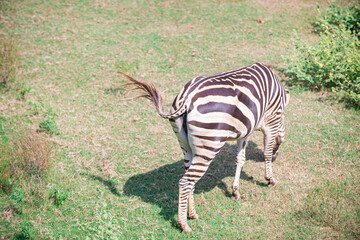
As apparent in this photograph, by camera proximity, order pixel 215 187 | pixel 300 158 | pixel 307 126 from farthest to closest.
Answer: pixel 307 126 < pixel 300 158 < pixel 215 187

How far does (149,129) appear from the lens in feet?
24.6

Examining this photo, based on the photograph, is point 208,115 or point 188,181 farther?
point 188,181

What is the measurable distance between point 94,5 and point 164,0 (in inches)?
124

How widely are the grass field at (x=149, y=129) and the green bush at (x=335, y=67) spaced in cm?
43

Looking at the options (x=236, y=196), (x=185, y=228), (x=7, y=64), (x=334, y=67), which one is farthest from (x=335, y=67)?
(x=7, y=64)

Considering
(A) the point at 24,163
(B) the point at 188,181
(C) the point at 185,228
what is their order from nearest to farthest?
(B) the point at 188,181 < (C) the point at 185,228 < (A) the point at 24,163

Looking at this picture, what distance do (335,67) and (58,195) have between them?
7849mm

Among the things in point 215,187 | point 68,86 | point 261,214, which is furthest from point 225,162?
point 68,86

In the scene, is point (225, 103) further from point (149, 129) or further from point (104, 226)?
point (149, 129)

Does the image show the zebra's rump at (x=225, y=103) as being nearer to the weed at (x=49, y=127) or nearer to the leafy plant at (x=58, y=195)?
the leafy plant at (x=58, y=195)

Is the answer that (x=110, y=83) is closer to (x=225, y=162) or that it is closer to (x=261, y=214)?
(x=225, y=162)

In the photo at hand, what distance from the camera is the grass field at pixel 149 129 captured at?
4988 mm

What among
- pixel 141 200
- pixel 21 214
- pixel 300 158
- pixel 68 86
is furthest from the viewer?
pixel 68 86

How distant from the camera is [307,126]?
24.6 ft
